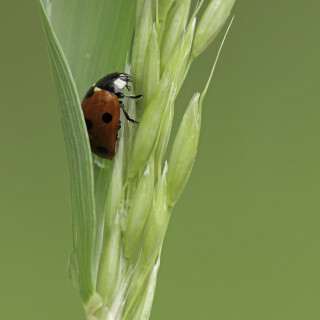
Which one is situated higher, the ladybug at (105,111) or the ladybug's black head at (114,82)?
the ladybug's black head at (114,82)

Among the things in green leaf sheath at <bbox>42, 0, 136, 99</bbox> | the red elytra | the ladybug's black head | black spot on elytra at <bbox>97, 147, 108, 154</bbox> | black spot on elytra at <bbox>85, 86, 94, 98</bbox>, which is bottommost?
black spot on elytra at <bbox>97, 147, 108, 154</bbox>

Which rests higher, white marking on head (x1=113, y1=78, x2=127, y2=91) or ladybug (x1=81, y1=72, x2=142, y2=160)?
white marking on head (x1=113, y1=78, x2=127, y2=91)

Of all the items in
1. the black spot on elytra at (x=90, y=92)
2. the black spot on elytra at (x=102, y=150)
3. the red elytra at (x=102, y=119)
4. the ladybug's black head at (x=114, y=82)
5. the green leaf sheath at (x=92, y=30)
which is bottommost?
the black spot on elytra at (x=102, y=150)

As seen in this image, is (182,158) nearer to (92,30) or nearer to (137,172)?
(137,172)

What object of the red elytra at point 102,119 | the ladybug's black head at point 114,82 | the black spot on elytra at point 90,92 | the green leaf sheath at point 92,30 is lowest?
the red elytra at point 102,119

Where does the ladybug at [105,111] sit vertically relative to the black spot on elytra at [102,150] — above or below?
above

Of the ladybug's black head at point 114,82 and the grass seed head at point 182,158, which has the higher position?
the ladybug's black head at point 114,82
